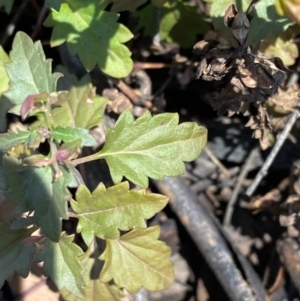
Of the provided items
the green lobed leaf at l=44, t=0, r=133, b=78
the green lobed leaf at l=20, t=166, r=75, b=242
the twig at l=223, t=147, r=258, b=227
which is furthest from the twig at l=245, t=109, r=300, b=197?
the green lobed leaf at l=20, t=166, r=75, b=242

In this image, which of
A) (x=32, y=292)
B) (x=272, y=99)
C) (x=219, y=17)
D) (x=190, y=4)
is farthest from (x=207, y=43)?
(x=32, y=292)

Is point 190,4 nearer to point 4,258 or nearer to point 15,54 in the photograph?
point 15,54

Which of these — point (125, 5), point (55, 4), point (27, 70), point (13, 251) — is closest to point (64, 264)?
point (13, 251)

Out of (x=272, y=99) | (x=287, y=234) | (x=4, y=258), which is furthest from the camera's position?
(x=287, y=234)

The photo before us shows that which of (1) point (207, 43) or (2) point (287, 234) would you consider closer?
(1) point (207, 43)

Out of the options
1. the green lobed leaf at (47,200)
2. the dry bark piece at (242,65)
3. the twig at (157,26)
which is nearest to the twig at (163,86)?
the twig at (157,26)

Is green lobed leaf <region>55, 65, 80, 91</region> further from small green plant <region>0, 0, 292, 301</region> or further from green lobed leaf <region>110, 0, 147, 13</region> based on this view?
green lobed leaf <region>110, 0, 147, 13</region>
